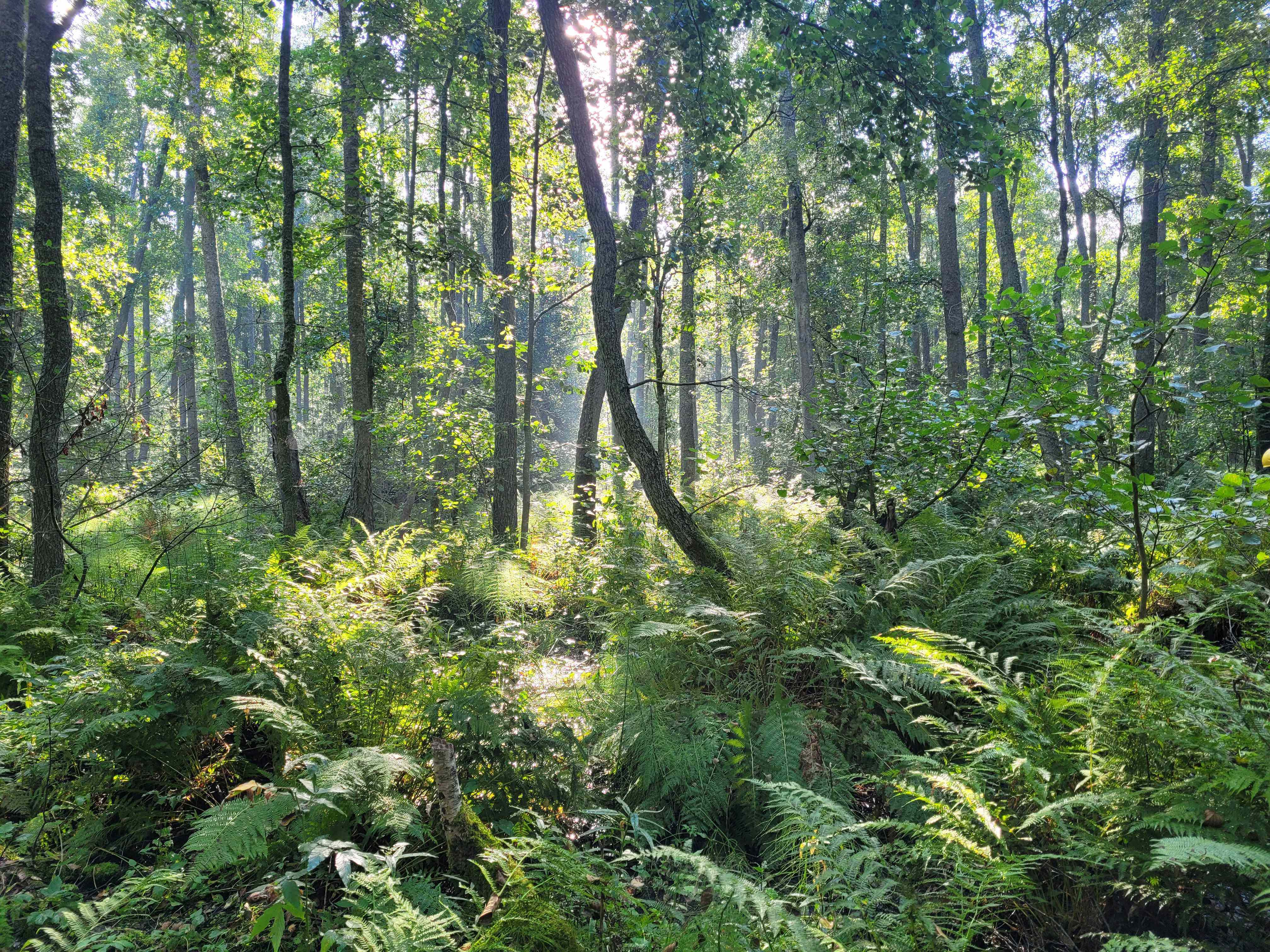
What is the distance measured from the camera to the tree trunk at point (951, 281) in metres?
11.9

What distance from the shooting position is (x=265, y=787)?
106 inches

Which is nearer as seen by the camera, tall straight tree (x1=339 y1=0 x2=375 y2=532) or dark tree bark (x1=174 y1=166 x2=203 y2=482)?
tall straight tree (x1=339 y1=0 x2=375 y2=532)

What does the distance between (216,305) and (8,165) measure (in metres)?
11.0

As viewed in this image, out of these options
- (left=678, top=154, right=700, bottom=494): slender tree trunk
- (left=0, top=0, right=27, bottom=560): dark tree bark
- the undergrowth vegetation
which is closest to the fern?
the undergrowth vegetation

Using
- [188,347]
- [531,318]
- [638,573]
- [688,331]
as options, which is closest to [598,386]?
[531,318]

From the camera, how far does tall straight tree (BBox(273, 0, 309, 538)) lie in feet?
23.7

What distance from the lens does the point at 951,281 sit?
39.5 ft

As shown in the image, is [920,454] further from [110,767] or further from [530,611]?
[110,767]

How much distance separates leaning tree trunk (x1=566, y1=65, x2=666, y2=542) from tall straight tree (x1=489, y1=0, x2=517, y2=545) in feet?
3.41

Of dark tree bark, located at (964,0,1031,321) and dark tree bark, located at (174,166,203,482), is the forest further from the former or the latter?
dark tree bark, located at (174,166,203,482)

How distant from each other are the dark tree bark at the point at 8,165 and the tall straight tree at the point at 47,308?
75 millimetres

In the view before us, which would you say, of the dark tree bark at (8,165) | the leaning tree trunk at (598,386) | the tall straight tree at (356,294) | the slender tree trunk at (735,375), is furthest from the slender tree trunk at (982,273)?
the dark tree bark at (8,165)

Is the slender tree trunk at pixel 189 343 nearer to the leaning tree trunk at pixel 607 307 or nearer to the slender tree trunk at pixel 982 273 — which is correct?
the leaning tree trunk at pixel 607 307

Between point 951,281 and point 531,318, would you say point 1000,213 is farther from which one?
point 531,318
